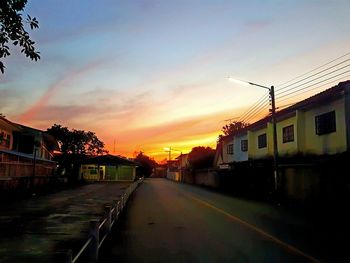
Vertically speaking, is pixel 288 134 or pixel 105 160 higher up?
pixel 105 160

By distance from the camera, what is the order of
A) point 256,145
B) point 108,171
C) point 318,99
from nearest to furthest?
point 318,99 → point 256,145 → point 108,171

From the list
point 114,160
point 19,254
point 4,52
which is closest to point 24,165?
point 19,254

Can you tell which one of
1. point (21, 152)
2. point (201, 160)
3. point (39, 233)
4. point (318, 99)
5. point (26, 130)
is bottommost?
point (39, 233)

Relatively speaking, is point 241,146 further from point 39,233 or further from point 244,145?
point 39,233

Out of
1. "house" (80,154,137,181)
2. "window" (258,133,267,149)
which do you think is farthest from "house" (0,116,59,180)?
"window" (258,133,267,149)

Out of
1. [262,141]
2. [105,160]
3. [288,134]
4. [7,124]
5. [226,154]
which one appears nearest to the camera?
[288,134]

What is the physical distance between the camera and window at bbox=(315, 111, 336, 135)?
84.4 feet

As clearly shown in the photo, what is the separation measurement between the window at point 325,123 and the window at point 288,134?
392 centimetres

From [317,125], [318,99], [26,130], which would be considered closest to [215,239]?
[318,99]

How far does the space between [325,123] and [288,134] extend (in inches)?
236

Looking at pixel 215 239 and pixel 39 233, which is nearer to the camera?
pixel 215 239

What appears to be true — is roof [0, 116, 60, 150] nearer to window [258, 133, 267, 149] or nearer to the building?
the building

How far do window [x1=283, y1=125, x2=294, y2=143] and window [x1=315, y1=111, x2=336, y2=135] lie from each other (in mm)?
3921

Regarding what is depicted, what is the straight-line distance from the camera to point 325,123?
26.8 m
